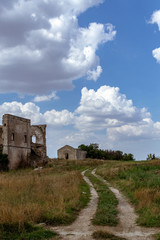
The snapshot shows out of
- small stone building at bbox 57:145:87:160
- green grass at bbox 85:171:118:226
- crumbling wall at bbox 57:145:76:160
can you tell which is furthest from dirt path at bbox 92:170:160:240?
crumbling wall at bbox 57:145:76:160

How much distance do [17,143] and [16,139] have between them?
0.53 meters

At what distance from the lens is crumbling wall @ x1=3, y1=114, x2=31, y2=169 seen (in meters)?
30.7

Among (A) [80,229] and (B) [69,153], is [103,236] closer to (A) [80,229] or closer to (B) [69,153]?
(A) [80,229]

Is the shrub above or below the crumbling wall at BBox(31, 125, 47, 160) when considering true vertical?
below

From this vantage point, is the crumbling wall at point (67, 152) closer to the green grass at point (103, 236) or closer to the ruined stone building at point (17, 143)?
the ruined stone building at point (17, 143)

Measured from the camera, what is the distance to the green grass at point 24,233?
6.46 m

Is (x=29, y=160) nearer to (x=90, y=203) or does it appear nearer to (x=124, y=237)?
(x=90, y=203)

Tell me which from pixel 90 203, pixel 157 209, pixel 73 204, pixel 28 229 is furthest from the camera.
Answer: pixel 90 203

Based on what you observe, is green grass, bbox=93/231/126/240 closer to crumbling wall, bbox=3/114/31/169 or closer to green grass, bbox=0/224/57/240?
green grass, bbox=0/224/57/240

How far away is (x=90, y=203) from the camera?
10781 mm

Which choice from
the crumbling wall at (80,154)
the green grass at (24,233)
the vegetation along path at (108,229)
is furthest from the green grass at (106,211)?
the crumbling wall at (80,154)

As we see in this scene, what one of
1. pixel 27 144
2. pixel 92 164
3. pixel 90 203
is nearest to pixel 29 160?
pixel 27 144

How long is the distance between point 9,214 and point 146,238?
12.3 ft

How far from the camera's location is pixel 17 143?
32.5 metres
